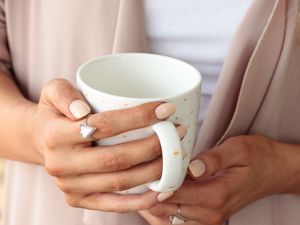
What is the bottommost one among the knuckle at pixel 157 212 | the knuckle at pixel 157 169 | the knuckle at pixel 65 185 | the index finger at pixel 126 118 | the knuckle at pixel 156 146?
the knuckle at pixel 157 212

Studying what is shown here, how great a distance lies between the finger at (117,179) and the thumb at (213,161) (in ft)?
0.25

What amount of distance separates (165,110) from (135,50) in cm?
17

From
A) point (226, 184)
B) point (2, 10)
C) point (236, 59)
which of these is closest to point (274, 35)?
point (236, 59)

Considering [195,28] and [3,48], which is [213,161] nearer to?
[195,28]

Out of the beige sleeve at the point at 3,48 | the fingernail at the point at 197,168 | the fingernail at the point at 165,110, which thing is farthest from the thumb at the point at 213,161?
the beige sleeve at the point at 3,48

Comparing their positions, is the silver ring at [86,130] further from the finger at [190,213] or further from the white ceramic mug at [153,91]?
the finger at [190,213]

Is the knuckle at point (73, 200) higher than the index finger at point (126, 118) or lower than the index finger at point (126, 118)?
lower

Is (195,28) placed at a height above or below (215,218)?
above

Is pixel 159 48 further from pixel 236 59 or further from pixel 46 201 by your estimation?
pixel 46 201

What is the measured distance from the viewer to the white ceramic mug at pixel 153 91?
463mm

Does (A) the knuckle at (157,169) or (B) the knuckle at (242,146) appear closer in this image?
(A) the knuckle at (157,169)

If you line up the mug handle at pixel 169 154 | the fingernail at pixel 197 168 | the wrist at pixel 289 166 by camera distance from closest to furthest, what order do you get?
1. the mug handle at pixel 169 154
2. the fingernail at pixel 197 168
3. the wrist at pixel 289 166

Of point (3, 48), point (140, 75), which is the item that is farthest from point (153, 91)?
point (3, 48)

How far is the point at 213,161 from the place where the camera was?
Result: 22.5 inches
